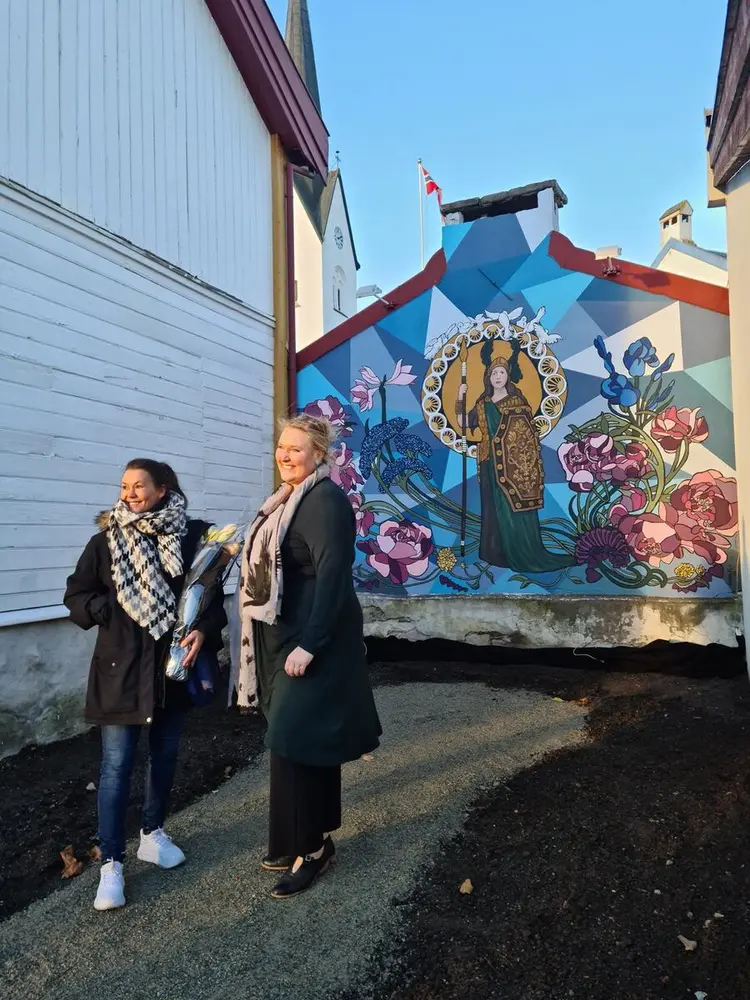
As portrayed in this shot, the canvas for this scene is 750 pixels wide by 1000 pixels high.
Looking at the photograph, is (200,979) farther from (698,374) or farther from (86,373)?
(698,374)

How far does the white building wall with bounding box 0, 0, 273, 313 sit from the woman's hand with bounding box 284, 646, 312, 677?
13.1ft

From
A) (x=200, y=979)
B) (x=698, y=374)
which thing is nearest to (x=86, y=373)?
(x=200, y=979)

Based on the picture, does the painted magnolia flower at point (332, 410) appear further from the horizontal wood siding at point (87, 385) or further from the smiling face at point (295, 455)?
the smiling face at point (295, 455)

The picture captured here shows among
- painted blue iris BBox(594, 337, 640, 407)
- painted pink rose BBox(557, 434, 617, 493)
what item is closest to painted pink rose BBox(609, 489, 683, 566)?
painted pink rose BBox(557, 434, 617, 493)

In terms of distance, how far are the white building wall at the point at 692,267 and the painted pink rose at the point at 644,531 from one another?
12775 millimetres

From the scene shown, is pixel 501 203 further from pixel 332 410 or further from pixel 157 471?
pixel 157 471

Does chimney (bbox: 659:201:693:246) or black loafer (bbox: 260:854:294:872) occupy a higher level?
chimney (bbox: 659:201:693:246)

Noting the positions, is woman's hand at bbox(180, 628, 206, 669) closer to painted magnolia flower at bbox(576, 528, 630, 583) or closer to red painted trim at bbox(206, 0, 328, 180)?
painted magnolia flower at bbox(576, 528, 630, 583)

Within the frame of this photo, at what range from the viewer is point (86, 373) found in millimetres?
5332

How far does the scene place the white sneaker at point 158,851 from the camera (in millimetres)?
3059

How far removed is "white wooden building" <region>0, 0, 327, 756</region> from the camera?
4770 millimetres

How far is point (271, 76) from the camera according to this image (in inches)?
293

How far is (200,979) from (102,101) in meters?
5.88

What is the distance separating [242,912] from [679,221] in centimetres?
2507
